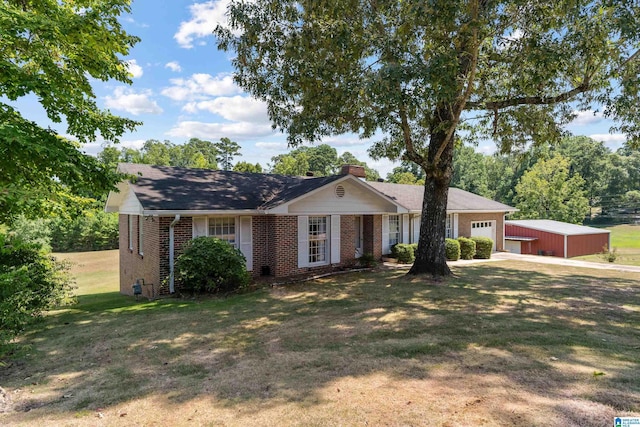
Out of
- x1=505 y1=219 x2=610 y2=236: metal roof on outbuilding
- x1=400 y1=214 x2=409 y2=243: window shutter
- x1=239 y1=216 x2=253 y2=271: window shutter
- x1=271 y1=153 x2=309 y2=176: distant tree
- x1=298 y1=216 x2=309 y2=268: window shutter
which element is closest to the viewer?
x1=239 y1=216 x2=253 y2=271: window shutter

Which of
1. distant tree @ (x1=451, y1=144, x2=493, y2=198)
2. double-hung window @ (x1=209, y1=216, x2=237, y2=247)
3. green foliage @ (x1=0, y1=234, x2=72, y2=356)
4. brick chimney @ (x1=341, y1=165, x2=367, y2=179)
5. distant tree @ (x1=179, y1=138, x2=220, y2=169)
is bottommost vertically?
green foliage @ (x1=0, y1=234, x2=72, y2=356)

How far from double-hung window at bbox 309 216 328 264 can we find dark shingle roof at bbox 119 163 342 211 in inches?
59.9

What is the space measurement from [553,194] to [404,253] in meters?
33.0

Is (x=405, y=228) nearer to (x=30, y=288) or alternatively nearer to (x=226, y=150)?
(x=30, y=288)

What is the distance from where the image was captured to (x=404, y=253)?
1733cm

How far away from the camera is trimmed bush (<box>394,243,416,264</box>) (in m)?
17.3

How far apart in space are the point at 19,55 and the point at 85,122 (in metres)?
1.53

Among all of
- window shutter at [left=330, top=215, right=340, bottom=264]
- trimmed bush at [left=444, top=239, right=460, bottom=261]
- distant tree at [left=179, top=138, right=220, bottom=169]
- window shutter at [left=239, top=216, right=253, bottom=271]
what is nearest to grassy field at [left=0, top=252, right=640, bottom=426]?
window shutter at [left=239, top=216, right=253, bottom=271]

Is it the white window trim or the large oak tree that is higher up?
the large oak tree

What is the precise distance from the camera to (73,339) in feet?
23.7

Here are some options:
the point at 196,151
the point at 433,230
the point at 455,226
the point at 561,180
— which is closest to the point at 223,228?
the point at 433,230

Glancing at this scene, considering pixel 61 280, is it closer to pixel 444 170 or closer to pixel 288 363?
pixel 288 363

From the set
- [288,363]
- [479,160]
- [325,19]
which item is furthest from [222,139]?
[288,363]

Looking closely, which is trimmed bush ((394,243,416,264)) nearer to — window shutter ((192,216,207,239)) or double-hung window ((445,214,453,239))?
double-hung window ((445,214,453,239))
